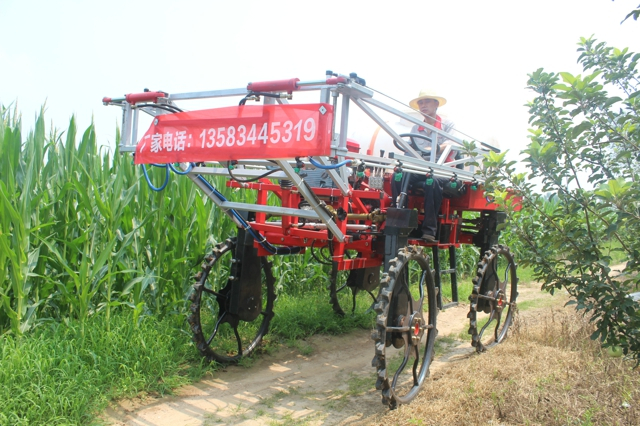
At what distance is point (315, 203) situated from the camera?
12.1 ft

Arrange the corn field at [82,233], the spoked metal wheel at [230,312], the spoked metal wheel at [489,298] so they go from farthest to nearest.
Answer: the spoked metal wheel at [489,298], the spoked metal wheel at [230,312], the corn field at [82,233]

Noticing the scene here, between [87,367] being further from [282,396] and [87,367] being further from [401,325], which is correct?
[401,325]

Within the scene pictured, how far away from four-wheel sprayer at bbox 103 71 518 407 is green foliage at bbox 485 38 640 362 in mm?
682

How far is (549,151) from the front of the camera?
2730 millimetres

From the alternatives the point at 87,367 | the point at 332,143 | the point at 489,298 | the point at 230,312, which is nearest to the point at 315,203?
the point at 332,143

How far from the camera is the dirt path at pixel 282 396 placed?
3.81 meters

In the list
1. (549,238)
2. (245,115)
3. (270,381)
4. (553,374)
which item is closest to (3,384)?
(270,381)

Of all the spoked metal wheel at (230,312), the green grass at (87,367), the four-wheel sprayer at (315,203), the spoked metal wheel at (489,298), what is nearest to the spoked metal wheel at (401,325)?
the four-wheel sprayer at (315,203)

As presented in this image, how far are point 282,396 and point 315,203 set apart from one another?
5.67 ft

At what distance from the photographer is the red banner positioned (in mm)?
3020

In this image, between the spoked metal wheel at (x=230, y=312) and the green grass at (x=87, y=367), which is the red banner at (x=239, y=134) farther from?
the green grass at (x=87, y=367)

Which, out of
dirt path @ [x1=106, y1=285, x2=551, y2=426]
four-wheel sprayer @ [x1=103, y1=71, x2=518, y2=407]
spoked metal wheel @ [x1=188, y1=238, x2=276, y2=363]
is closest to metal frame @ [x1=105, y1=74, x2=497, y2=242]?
four-wheel sprayer @ [x1=103, y1=71, x2=518, y2=407]

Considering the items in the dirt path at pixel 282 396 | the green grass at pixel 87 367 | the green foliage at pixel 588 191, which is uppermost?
the green foliage at pixel 588 191

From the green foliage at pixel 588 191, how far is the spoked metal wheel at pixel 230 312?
260 cm
